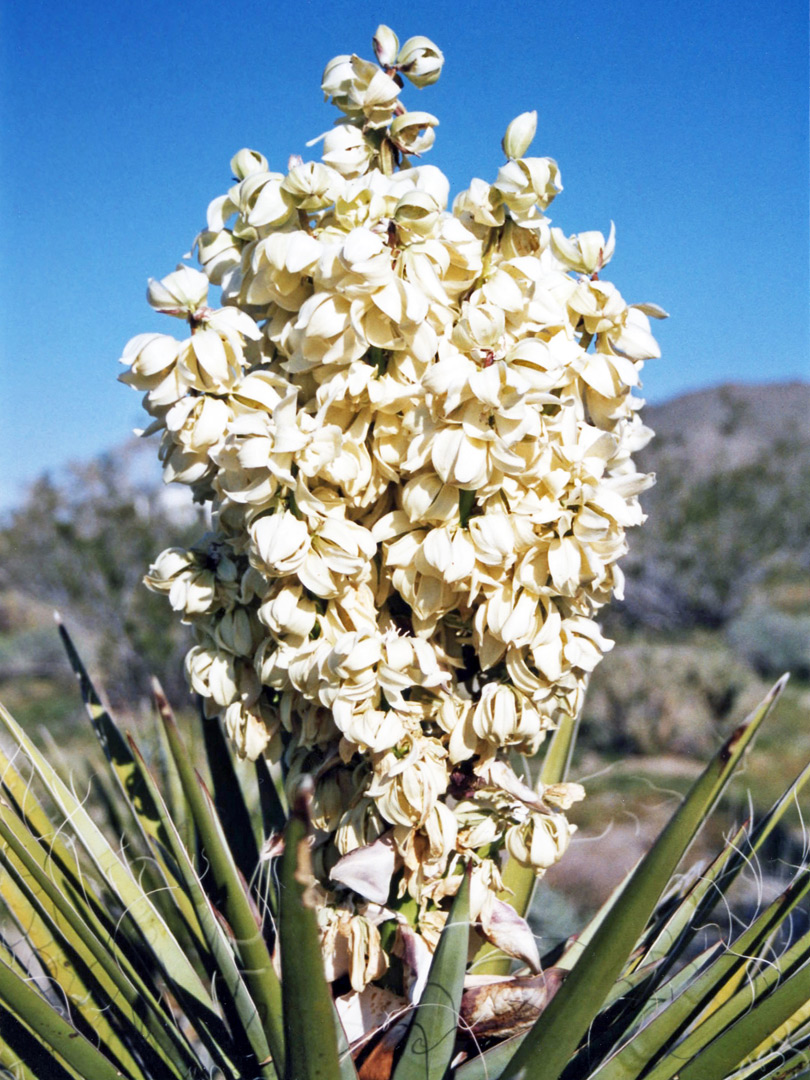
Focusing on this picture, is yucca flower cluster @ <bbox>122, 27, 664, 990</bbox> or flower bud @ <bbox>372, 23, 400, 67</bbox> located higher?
flower bud @ <bbox>372, 23, 400, 67</bbox>

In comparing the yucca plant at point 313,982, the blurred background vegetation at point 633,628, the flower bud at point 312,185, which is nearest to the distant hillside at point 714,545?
the blurred background vegetation at point 633,628

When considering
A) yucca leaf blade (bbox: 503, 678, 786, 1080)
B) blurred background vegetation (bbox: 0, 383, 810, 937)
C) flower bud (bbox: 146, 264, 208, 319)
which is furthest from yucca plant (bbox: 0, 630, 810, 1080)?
blurred background vegetation (bbox: 0, 383, 810, 937)

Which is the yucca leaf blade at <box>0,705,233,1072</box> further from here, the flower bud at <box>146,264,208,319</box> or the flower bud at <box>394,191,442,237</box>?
the flower bud at <box>394,191,442,237</box>

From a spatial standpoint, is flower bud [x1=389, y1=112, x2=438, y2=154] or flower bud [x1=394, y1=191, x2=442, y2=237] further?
flower bud [x1=389, y1=112, x2=438, y2=154]

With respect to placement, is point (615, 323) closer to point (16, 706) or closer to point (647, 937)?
point (647, 937)

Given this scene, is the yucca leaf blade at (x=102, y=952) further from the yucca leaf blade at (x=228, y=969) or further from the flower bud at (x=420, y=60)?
the flower bud at (x=420, y=60)

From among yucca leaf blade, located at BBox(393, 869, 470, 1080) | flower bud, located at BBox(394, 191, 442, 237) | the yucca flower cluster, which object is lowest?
yucca leaf blade, located at BBox(393, 869, 470, 1080)

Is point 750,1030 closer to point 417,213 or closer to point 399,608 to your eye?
point 399,608
